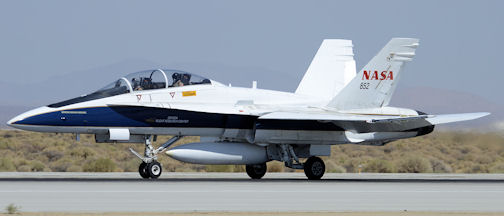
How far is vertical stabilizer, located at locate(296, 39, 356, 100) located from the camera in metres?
29.5

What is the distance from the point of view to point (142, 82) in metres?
23.8

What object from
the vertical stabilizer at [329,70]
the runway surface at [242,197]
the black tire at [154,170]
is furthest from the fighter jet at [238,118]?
the vertical stabilizer at [329,70]

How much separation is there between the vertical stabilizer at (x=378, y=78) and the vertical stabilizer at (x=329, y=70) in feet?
10.9

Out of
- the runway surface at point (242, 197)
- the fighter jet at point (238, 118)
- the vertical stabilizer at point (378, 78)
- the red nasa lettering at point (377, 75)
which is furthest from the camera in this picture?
the red nasa lettering at point (377, 75)

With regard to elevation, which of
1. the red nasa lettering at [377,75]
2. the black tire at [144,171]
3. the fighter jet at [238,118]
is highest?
the red nasa lettering at [377,75]

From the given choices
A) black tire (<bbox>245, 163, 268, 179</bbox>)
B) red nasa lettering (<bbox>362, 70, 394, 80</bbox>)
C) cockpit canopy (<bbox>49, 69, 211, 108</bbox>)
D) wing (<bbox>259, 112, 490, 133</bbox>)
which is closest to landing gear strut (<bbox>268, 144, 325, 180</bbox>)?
black tire (<bbox>245, 163, 268, 179</bbox>)

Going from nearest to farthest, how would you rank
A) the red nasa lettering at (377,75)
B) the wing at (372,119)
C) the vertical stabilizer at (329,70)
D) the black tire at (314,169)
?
1. the wing at (372,119)
2. the black tire at (314,169)
3. the red nasa lettering at (377,75)
4. the vertical stabilizer at (329,70)

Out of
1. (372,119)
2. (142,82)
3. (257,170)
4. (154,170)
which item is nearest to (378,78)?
(372,119)

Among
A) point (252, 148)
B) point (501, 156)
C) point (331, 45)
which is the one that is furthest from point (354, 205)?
point (501, 156)

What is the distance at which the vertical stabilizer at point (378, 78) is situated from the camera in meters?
25.8

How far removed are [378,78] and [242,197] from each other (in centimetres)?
1060

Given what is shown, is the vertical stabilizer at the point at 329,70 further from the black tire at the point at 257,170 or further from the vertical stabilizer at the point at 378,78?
the black tire at the point at 257,170

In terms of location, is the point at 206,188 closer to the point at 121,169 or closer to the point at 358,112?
the point at 358,112

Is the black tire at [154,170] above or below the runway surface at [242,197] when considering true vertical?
above
